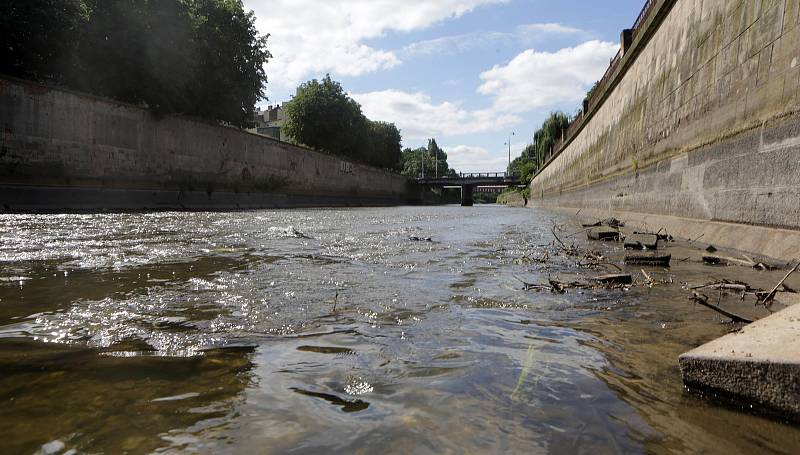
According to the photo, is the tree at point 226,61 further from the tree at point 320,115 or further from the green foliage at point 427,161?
the green foliage at point 427,161

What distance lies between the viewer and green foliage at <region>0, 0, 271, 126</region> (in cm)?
2023

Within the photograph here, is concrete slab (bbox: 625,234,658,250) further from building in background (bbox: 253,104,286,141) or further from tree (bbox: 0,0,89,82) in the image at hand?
building in background (bbox: 253,104,286,141)

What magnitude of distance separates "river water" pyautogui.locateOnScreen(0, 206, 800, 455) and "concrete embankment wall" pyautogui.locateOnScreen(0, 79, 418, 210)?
19.3 metres

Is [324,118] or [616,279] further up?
[324,118]

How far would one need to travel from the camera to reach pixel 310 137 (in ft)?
191

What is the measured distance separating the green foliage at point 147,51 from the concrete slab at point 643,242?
24.3 m

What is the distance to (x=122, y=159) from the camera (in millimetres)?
24188

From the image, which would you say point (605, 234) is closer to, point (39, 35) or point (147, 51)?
point (39, 35)

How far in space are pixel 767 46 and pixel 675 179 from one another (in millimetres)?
3522

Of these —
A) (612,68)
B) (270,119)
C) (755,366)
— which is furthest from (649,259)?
(270,119)

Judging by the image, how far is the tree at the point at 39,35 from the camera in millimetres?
19016

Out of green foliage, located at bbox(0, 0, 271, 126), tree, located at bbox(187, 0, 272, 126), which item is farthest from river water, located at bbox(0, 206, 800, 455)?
tree, located at bbox(187, 0, 272, 126)

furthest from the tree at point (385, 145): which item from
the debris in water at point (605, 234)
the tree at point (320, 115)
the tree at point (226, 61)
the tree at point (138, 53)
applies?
the debris in water at point (605, 234)

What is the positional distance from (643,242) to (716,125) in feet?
8.72
